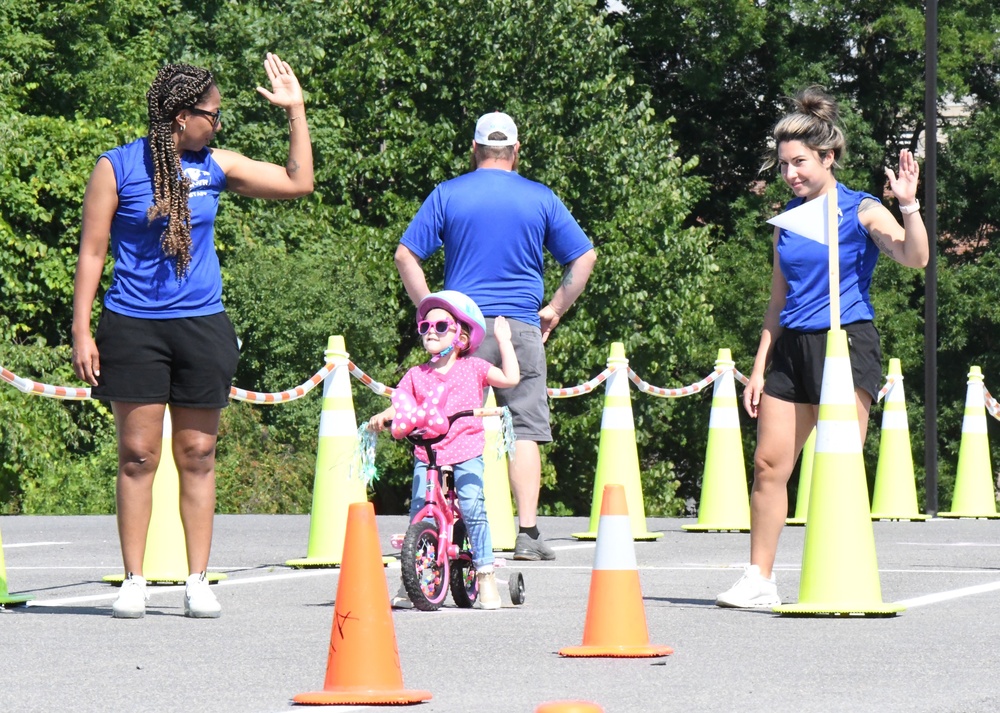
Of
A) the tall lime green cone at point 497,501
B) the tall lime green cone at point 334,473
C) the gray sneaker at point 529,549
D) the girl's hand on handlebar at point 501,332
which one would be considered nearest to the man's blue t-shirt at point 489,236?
the girl's hand on handlebar at point 501,332

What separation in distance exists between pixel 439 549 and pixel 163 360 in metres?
1.30

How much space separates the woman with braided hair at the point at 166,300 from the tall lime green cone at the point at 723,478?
675 cm

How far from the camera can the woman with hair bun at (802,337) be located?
7918 millimetres

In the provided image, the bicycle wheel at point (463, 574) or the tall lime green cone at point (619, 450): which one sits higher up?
the tall lime green cone at point (619, 450)

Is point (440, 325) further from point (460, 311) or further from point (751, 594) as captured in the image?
point (751, 594)

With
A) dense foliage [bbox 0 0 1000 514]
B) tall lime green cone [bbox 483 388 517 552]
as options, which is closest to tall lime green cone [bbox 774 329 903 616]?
tall lime green cone [bbox 483 388 517 552]

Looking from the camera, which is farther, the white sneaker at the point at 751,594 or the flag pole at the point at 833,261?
the white sneaker at the point at 751,594

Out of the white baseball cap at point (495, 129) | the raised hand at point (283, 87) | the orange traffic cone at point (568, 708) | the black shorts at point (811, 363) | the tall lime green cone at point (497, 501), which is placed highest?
the white baseball cap at point (495, 129)

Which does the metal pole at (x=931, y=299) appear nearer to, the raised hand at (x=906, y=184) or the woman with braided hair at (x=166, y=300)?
the raised hand at (x=906, y=184)

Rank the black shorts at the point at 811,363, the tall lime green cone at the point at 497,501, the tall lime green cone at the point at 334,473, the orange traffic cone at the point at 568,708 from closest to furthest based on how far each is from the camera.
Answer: the orange traffic cone at the point at 568,708, the black shorts at the point at 811,363, the tall lime green cone at the point at 334,473, the tall lime green cone at the point at 497,501

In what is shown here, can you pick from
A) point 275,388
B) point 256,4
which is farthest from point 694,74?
point 275,388

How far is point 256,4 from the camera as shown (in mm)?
36938

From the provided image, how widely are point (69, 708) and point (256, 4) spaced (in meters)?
32.7

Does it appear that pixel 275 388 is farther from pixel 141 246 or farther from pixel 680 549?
pixel 141 246
